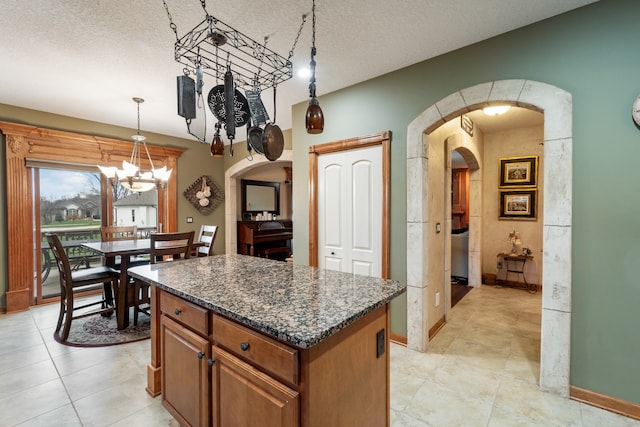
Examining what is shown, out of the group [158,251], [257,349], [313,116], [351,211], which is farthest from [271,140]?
[158,251]

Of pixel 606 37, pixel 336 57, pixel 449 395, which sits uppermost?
pixel 336 57

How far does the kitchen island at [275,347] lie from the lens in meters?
1.03

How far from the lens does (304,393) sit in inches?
39.4

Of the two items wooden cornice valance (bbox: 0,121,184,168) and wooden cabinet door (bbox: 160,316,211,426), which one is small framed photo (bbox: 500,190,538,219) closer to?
wooden cabinet door (bbox: 160,316,211,426)

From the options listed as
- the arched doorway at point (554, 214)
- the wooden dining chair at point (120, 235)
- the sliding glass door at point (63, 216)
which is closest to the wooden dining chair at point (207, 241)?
the wooden dining chair at point (120, 235)

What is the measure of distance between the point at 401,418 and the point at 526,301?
133 inches

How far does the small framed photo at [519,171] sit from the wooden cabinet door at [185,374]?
17.9 ft

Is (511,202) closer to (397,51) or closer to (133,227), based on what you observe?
(397,51)

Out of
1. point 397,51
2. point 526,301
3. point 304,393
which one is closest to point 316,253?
point 397,51

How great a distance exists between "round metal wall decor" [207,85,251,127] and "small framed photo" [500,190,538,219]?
191 inches

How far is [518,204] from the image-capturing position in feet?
16.4

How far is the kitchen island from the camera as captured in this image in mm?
1034

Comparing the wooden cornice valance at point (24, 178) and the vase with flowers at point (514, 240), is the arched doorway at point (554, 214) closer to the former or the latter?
the vase with flowers at point (514, 240)

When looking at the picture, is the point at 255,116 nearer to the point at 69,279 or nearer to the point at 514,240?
the point at 69,279
